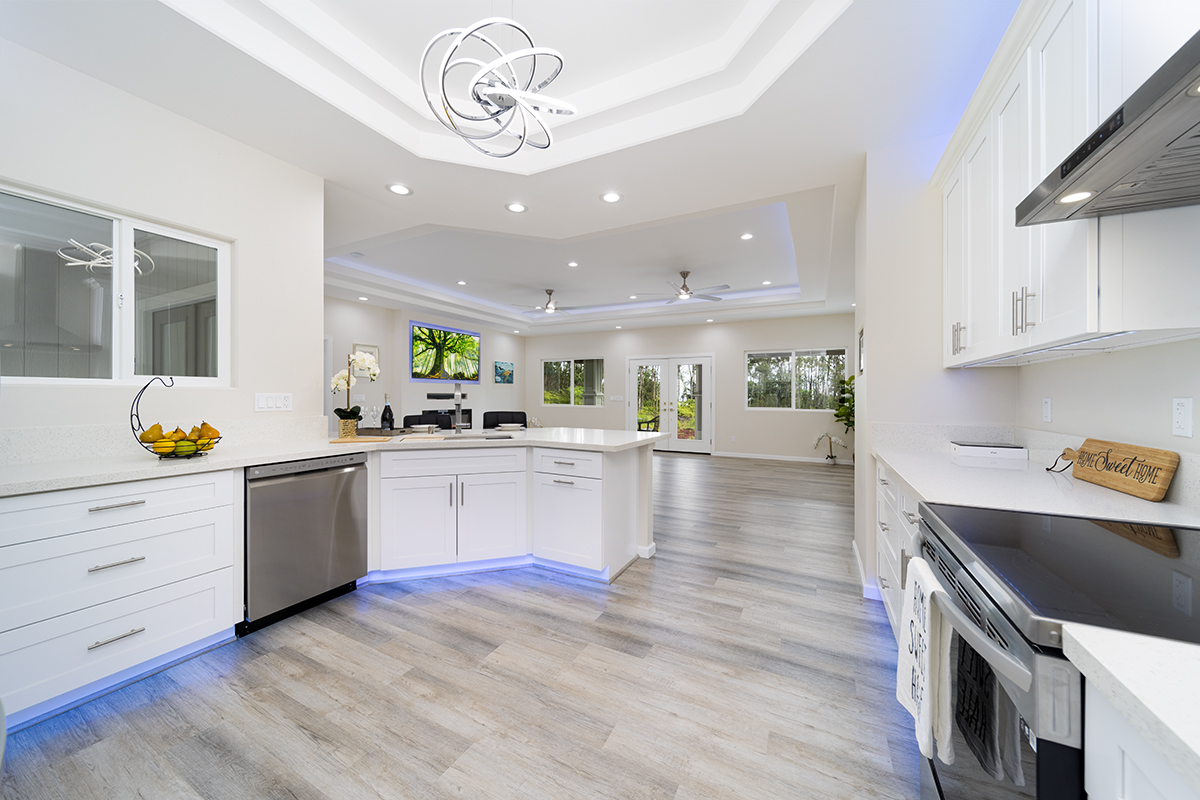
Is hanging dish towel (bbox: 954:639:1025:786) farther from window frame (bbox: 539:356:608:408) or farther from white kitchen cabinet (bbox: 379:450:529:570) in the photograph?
window frame (bbox: 539:356:608:408)

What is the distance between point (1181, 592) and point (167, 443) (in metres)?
3.28

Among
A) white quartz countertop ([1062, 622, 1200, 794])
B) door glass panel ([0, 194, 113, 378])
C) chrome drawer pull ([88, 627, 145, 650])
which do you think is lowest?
chrome drawer pull ([88, 627, 145, 650])

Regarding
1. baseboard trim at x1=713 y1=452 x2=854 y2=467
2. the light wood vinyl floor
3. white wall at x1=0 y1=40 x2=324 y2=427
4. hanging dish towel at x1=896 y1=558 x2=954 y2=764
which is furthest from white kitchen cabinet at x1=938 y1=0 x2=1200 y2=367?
baseboard trim at x1=713 y1=452 x2=854 y2=467

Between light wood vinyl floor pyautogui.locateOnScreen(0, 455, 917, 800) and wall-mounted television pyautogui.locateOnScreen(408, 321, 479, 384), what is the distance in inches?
223

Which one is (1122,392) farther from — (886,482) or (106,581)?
(106,581)

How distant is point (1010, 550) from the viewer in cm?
100

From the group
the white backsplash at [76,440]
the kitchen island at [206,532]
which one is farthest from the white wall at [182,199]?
the kitchen island at [206,532]

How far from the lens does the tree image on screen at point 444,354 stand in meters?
7.77

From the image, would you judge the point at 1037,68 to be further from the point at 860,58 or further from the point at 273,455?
the point at 273,455

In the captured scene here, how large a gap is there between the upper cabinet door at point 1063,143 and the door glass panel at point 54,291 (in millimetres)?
3894

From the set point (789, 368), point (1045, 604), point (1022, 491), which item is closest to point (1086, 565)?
point (1045, 604)

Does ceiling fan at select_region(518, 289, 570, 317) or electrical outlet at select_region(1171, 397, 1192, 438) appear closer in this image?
electrical outlet at select_region(1171, 397, 1192, 438)

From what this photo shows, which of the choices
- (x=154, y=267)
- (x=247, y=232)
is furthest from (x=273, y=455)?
(x=247, y=232)

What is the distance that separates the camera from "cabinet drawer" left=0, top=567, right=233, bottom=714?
5.05ft
